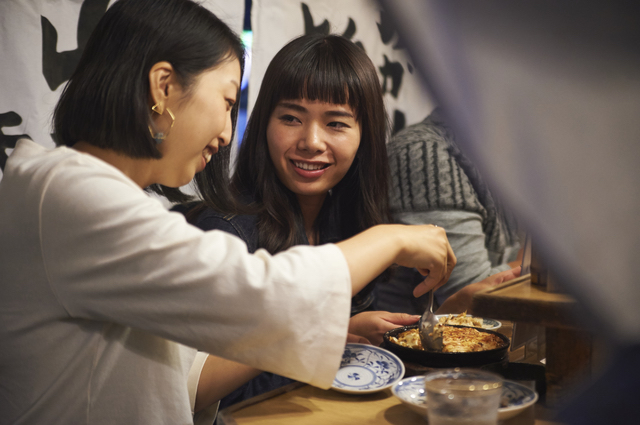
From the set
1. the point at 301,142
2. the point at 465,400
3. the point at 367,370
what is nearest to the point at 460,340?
the point at 367,370

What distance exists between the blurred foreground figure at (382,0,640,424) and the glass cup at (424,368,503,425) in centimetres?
57

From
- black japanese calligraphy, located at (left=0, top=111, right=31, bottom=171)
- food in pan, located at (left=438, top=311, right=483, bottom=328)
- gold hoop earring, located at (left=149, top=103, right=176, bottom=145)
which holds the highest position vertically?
gold hoop earring, located at (left=149, top=103, right=176, bottom=145)

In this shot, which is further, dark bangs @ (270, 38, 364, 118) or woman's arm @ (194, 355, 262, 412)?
dark bangs @ (270, 38, 364, 118)

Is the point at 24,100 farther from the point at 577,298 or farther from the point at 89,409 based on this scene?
the point at 577,298

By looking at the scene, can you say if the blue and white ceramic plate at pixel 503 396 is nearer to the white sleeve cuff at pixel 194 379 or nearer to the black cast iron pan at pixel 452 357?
the black cast iron pan at pixel 452 357

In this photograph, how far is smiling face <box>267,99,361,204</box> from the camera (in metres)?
1.82

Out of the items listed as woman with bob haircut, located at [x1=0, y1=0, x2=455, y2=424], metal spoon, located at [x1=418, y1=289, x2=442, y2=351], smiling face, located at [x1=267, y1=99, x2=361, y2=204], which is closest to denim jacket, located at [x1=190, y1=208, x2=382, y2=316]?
smiling face, located at [x1=267, y1=99, x2=361, y2=204]

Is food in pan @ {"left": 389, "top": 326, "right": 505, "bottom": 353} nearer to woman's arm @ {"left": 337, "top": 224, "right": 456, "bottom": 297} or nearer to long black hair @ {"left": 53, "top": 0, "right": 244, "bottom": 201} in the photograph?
woman's arm @ {"left": 337, "top": 224, "right": 456, "bottom": 297}

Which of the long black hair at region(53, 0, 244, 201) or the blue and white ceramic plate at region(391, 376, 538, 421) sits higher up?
the long black hair at region(53, 0, 244, 201)

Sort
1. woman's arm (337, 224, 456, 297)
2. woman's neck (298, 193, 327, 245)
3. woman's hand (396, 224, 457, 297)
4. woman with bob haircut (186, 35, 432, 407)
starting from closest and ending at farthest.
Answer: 1. woman's arm (337, 224, 456, 297)
2. woman's hand (396, 224, 457, 297)
3. woman with bob haircut (186, 35, 432, 407)
4. woman's neck (298, 193, 327, 245)

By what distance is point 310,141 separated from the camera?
1.80 m

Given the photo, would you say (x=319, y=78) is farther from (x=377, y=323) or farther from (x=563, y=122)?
(x=563, y=122)

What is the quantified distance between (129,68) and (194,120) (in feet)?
0.56

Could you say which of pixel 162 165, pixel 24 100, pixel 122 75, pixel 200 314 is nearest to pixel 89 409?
pixel 200 314
